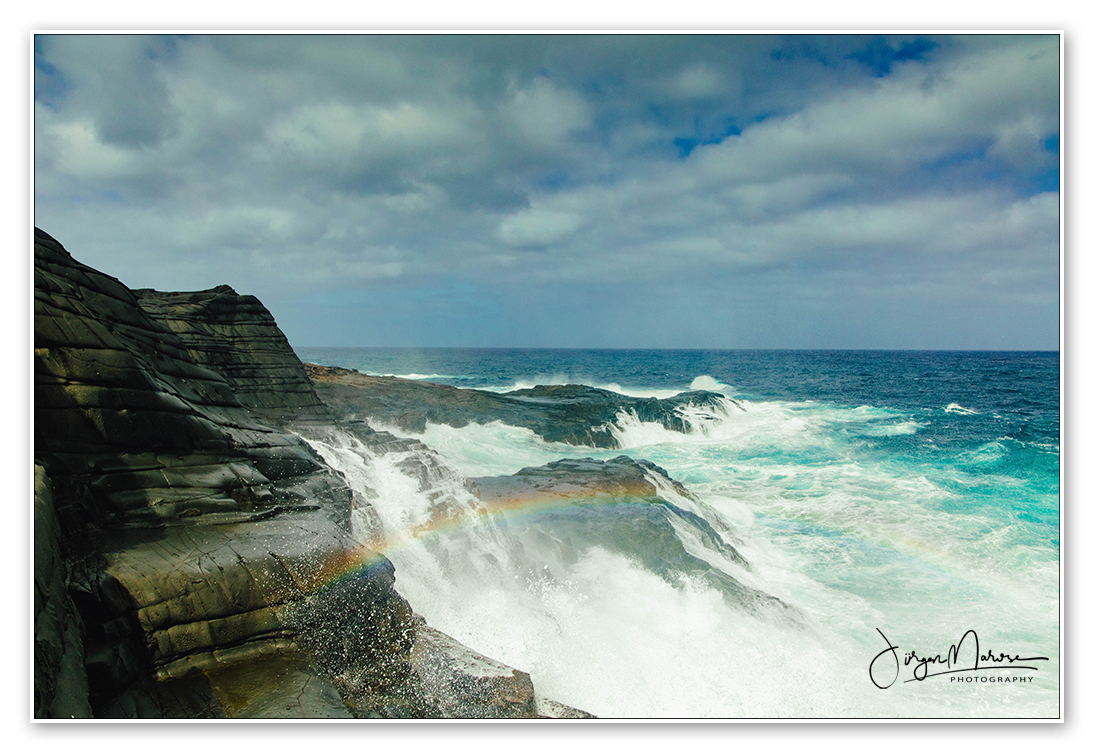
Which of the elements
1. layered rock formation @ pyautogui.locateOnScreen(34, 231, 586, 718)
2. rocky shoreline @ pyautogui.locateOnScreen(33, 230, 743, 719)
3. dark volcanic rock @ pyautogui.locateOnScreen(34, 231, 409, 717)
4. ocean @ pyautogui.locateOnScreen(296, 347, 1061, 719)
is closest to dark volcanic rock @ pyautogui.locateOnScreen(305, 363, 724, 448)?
ocean @ pyautogui.locateOnScreen(296, 347, 1061, 719)

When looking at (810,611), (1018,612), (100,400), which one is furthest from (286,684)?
(1018,612)

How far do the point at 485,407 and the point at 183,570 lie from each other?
15375 millimetres

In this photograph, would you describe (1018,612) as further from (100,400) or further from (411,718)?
(100,400)

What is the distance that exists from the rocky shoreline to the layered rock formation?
0.4 inches

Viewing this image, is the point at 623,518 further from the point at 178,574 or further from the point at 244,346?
the point at 244,346

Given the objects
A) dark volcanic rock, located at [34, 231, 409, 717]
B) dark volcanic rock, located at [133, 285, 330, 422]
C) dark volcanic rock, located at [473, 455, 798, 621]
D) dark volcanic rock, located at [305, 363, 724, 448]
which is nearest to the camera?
dark volcanic rock, located at [34, 231, 409, 717]

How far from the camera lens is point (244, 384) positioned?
10406 millimetres

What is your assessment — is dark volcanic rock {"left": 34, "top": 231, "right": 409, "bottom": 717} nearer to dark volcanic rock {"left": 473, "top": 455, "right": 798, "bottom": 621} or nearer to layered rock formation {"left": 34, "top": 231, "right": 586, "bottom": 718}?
layered rock formation {"left": 34, "top": 231, "right": 586, "bottom": 718}

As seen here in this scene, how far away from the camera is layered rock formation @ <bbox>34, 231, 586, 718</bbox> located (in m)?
3.24

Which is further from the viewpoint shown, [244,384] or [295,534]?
[244,384]

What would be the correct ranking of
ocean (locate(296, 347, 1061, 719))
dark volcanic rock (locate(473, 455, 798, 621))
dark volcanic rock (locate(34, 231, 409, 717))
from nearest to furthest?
dark volcanic rock (locate(34, 231, 409, 717)) < ocean (locate(296, 347, 1061, 719)) < dark volcanic rock (locate(473, 455, 798, 621))

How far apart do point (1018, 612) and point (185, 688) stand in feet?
22.6
